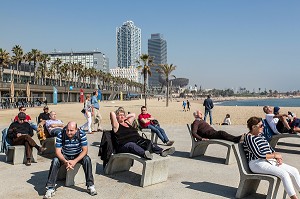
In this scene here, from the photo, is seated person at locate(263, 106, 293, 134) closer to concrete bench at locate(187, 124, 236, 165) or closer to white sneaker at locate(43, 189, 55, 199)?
concrete bench at locate(187, 124, 236, 165)

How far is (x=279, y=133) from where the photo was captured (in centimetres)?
865

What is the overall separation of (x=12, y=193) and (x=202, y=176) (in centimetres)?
362

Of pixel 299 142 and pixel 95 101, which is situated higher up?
pixel 95 101

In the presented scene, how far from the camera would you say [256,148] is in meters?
4.75

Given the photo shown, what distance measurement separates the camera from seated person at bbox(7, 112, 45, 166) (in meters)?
7.12

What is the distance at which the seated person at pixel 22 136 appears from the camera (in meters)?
7.12

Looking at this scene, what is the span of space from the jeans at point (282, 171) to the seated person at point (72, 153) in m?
2.67

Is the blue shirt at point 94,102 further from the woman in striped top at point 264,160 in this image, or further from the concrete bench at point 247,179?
the woman in striped top at point 264,160

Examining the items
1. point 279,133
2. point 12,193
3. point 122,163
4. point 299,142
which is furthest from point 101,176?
point 299,142

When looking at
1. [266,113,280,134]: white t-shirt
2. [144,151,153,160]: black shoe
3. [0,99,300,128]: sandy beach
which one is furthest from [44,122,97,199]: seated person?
[0,99,300,128]: sandy beach

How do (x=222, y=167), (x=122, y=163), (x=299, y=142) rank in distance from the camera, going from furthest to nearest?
(x=299, y=142) → (x=222, y=167) → (x=122, y=163)

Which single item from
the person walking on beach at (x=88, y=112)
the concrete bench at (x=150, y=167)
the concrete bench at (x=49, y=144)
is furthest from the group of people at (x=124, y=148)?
the person walking on beach at (x=88, y=112)

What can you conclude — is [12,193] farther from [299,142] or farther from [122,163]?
[299,142]

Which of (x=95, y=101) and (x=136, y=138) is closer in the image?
(x=136, y=138)
